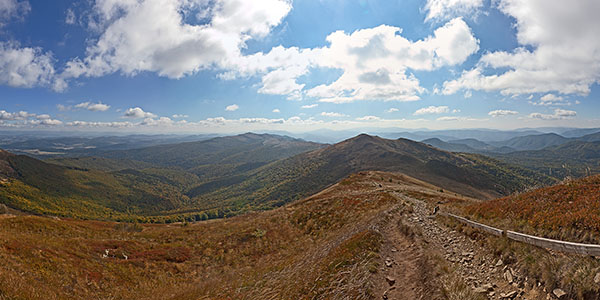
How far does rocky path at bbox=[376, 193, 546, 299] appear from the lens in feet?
28.0

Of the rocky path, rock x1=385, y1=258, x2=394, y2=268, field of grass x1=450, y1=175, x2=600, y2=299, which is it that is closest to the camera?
field of grass x1=450, y1=175, x2=600, y2=299

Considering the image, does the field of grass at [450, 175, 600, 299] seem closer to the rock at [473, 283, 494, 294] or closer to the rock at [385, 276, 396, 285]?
the rock at [473, 283, 494, 294]

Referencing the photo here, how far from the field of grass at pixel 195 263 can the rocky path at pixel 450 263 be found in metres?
1.06

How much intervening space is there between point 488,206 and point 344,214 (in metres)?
15.6

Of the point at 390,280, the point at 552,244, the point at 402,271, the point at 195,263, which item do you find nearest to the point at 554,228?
the point at 552,244

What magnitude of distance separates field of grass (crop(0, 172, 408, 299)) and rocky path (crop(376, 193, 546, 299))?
1.06 metres

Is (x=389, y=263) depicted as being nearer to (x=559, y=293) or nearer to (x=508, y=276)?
(x=508, y=276)

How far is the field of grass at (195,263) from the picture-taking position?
466 inches

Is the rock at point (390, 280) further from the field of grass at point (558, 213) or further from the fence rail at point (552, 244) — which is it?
the field of grass at point (558, 213)

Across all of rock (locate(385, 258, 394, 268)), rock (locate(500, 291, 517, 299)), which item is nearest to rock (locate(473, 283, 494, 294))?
rock (locate(500, 291, 517, 299))

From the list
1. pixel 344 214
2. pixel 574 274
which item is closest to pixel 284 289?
pixel 574 274

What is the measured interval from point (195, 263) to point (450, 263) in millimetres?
21199

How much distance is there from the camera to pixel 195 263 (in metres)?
22.0

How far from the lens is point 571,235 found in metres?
9.34
